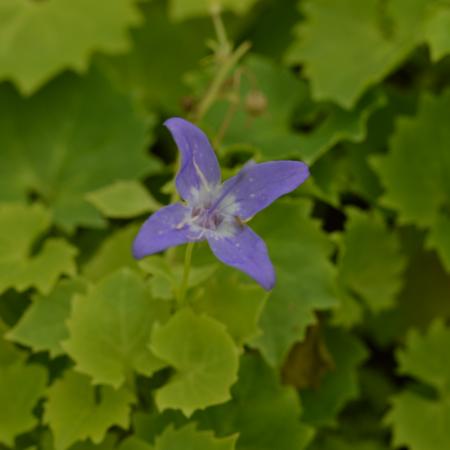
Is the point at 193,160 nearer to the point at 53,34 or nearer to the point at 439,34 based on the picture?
the point at 439,34

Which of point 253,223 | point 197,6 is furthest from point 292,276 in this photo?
point 197,6

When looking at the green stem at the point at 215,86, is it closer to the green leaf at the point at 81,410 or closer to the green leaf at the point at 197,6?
the green leaf at the point at 197,6

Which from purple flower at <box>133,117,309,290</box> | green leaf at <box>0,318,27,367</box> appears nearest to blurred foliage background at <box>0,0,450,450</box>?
green leaf at <box>0,318,27,367</box>

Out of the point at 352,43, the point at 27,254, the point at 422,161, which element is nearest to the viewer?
the point at 27,254

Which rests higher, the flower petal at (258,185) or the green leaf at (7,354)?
the flower petal at (258,185)

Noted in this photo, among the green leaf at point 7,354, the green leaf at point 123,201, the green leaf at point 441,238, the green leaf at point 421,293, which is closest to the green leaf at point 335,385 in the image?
the green leaf at point 421,293

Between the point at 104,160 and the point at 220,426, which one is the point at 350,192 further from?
the point at 220,426
